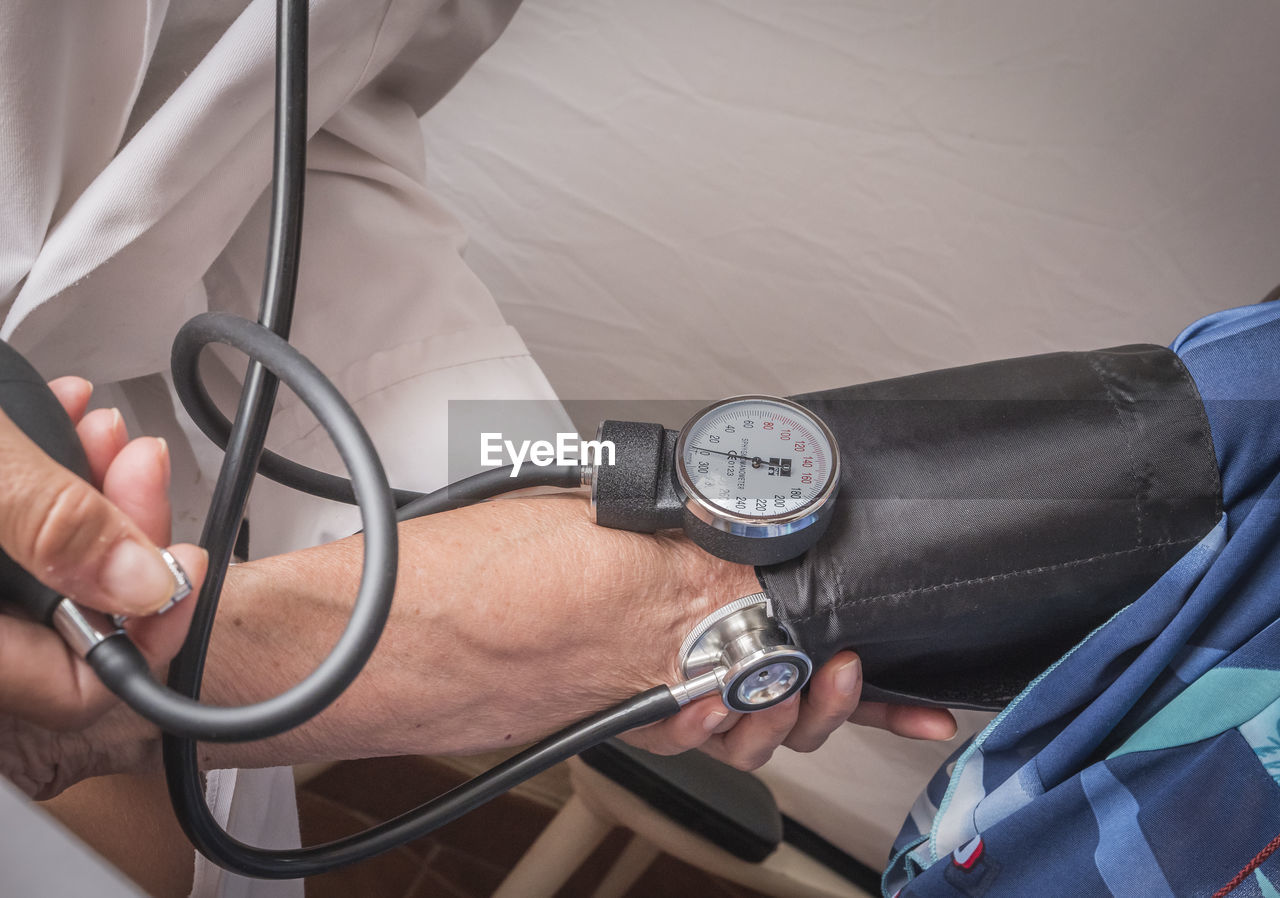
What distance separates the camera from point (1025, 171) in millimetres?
1049

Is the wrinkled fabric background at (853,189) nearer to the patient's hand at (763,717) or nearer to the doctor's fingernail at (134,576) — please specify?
the patient's hand at (763,717)

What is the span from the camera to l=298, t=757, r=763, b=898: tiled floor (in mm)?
1070

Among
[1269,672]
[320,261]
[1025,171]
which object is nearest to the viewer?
[1269,672]

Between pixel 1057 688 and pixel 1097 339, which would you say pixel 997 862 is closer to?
pixel 1057 688

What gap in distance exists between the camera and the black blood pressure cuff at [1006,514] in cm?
55

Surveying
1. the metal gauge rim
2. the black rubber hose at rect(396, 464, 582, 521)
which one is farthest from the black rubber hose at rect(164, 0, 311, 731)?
the metal gauge rim

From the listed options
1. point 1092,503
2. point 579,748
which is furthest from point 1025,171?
point 579,748

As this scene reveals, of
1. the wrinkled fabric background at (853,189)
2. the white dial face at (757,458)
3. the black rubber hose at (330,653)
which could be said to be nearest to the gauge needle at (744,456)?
the white dial face at (757,458)

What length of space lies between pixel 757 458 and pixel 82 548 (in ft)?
1.16

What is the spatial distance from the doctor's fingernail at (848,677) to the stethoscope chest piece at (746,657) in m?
0.03

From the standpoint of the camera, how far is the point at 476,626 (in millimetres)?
545

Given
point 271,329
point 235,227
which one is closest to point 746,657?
point 271,329

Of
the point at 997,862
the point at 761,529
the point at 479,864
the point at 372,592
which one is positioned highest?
the point at 372,592

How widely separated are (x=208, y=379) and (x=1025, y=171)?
89 cm
